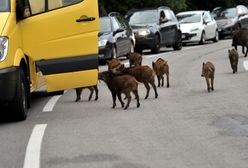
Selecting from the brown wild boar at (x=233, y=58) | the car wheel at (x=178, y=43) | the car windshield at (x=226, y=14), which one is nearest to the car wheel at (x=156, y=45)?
the car wheel at (x=178, y=43)

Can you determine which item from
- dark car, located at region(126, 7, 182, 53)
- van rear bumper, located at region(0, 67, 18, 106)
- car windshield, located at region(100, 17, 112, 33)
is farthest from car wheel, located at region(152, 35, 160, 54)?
van rear bumper, located at region(0, 67, 18, 106)

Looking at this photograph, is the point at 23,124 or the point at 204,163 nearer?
the point at 204,163

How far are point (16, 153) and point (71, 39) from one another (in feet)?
10.2

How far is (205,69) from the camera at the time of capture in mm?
14195

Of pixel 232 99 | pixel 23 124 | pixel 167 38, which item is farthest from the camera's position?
pixel 167 38

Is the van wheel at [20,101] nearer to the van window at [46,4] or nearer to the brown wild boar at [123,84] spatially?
the van window at [46,4]

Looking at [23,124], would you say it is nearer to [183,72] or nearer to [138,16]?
[183,72]

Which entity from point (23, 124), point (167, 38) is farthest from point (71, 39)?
point (167, 38)

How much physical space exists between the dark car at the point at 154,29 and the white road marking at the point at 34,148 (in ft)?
55.2

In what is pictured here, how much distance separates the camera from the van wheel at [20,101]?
35.4ft

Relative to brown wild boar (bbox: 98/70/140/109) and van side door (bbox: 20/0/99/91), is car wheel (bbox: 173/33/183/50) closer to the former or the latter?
brown wild boar (bbox: 98/70/140/109)

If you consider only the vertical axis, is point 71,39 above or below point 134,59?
above

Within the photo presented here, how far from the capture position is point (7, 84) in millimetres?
10492

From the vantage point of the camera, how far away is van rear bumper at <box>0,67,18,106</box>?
34.2 ft
